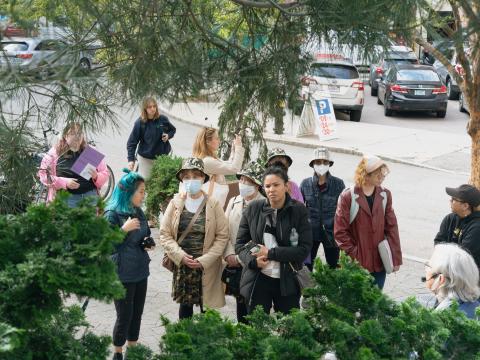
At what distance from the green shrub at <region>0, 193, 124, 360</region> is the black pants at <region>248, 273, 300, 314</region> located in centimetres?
329

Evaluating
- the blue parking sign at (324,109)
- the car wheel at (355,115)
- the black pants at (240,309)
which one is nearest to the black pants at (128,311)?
the black pants at (240,309)

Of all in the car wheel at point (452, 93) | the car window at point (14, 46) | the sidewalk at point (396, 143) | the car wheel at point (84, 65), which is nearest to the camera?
the car window at point (14, 46)

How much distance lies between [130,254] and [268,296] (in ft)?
3.99

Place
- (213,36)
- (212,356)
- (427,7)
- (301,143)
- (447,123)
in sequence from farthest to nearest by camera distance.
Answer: (447,123), (301,143), (213,36), (427,7), (212,356)

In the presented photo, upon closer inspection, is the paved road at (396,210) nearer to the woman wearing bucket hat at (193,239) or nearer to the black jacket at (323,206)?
the woman wearing bucket hat at (193,239)

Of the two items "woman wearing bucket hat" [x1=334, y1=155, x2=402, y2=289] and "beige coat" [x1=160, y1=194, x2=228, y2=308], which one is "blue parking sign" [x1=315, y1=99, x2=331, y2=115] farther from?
"beige coat" [x1=160, y1=194, x2=228, y2=308]

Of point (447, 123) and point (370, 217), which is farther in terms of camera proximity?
point (447, 123)

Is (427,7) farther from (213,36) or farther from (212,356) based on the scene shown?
(212,356)

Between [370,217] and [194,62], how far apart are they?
3145 mm

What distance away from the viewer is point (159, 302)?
340 inches

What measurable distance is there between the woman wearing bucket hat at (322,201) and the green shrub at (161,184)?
231 cm

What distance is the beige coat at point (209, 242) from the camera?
7.20 meters

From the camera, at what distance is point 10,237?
3.30 meters

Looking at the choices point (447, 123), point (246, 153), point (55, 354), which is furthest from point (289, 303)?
point (447, 123)
